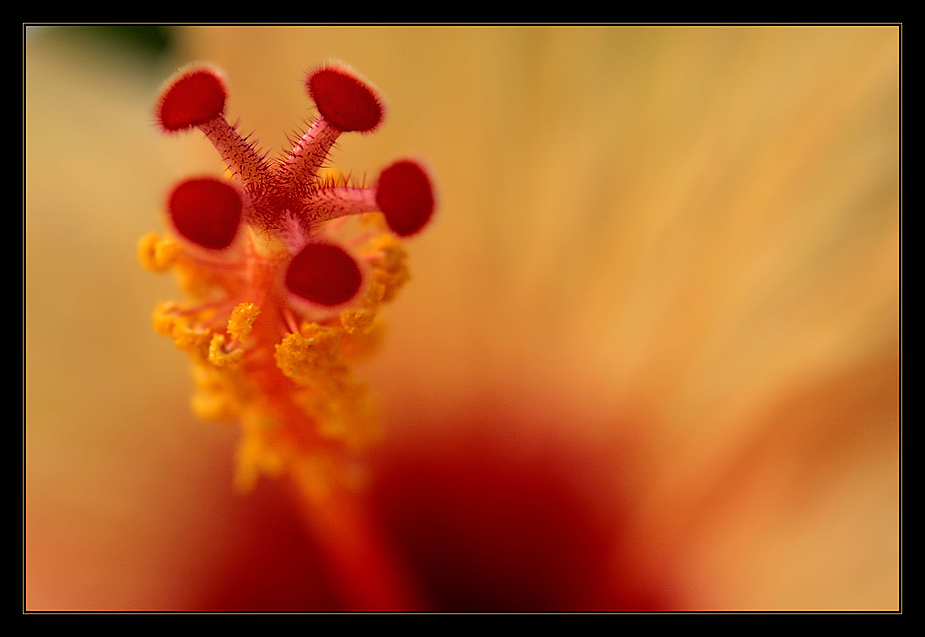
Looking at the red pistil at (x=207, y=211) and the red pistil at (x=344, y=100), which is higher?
the red pistil at (x=344, y=100)

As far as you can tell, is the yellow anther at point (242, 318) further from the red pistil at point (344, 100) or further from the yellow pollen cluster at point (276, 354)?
the red pistil at point (344, 100)

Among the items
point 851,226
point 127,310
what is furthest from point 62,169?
point 851,226

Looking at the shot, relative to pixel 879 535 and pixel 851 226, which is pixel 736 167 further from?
pixel 879 535

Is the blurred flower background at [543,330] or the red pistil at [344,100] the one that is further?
the blurred flower background at [543,330]

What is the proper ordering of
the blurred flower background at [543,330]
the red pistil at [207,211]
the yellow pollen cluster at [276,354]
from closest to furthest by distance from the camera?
the red pistil at [207,211]
the yellow pollen cluster at [276,354]
the blurred flower background at [543,330]

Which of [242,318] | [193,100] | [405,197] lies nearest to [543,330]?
[405,197]

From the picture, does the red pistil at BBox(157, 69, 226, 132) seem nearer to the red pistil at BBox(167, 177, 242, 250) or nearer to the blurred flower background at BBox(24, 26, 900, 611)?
the red pistil at BBox(167, 177, 242, 250)

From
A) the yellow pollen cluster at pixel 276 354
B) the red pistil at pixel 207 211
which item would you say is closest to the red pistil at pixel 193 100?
the red pistil at pixel 207 211

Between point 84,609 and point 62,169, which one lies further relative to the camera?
point 62,169

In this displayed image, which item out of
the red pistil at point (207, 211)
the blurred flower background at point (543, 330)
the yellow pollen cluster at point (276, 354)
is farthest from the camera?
the blurred flower background at point (543, 330)
